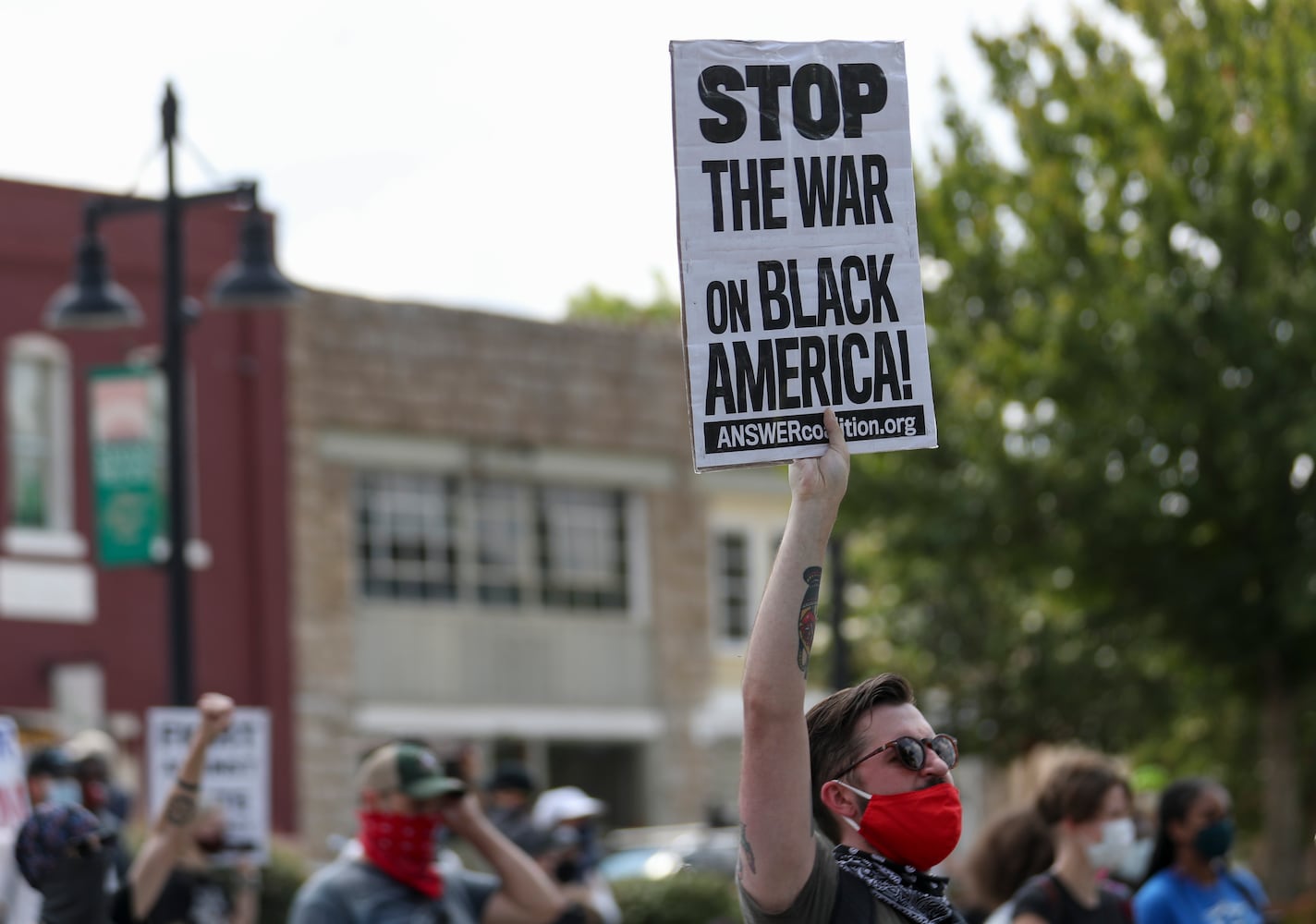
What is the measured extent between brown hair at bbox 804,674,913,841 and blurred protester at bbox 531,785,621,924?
5337 millimetres

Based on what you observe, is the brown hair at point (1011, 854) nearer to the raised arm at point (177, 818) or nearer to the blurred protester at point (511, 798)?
the raised arm at point (177, 818)

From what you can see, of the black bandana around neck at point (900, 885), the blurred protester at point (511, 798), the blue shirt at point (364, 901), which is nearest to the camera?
the black bandana around neck at point (900, 885)

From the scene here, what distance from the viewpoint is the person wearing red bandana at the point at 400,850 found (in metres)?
6.60

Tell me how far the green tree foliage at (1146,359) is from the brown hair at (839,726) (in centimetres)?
1362

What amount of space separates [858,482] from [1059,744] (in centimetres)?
970

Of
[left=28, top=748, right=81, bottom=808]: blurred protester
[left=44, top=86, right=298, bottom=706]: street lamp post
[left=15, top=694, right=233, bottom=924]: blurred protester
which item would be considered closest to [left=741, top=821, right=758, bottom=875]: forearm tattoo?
[left=15, top=694, right=233, bottom=924]: blurred protester

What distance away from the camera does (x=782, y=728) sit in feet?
12.4

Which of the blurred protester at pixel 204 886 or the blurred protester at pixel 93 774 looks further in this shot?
the blurred protester at pixel 93 774

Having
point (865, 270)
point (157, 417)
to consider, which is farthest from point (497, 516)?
point (865, 270)

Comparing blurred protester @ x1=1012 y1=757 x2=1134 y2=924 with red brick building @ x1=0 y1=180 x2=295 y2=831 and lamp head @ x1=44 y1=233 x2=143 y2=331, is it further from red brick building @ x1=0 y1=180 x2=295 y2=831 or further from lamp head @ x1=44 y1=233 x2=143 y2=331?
red brick building @ x1=0 y1=180 x2=295 y2=831

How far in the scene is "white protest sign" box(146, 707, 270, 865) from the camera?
10586 millimetres

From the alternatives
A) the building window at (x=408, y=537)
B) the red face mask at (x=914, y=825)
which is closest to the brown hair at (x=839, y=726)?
the red face mask at (x=914, y=825)

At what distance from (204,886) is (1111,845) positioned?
A: 4098 mm

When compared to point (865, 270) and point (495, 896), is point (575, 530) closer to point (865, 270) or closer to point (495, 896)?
point (495, 896)
